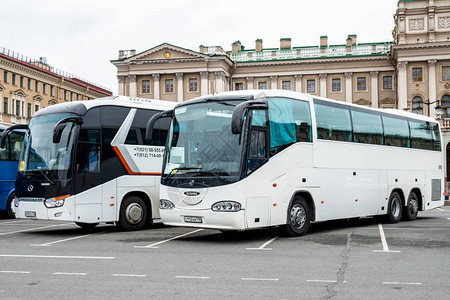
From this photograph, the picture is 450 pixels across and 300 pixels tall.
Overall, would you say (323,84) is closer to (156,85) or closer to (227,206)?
(156,85)

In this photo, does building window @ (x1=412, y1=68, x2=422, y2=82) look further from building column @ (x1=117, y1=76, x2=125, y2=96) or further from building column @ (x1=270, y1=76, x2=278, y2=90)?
building column @ (x1=117, y1=76, x2=125, y2=96)

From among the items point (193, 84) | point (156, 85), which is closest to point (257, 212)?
point (193, 84)

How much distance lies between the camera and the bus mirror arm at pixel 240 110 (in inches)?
428

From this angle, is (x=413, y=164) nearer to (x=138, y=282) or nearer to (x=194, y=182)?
(x=194, y=182)

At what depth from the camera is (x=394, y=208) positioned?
18047 millimetres

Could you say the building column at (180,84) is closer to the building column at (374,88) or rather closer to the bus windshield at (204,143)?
the building column at (374,88)

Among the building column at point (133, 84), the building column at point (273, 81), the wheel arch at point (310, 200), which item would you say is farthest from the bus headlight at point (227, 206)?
the building column at point (133, 84)

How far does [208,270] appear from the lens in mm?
9094

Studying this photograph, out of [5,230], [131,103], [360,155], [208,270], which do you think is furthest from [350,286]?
[5,230]

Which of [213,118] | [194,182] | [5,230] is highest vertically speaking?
[213,118]

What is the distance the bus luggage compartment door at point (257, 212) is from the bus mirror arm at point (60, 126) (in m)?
4.52

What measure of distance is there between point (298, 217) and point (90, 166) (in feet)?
16.9

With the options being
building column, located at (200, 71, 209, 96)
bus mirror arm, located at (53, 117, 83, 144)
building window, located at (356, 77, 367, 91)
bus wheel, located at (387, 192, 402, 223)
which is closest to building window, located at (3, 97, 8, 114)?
building column, located at (200, 71, 209, 96)

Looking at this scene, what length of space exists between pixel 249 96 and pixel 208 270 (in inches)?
184
